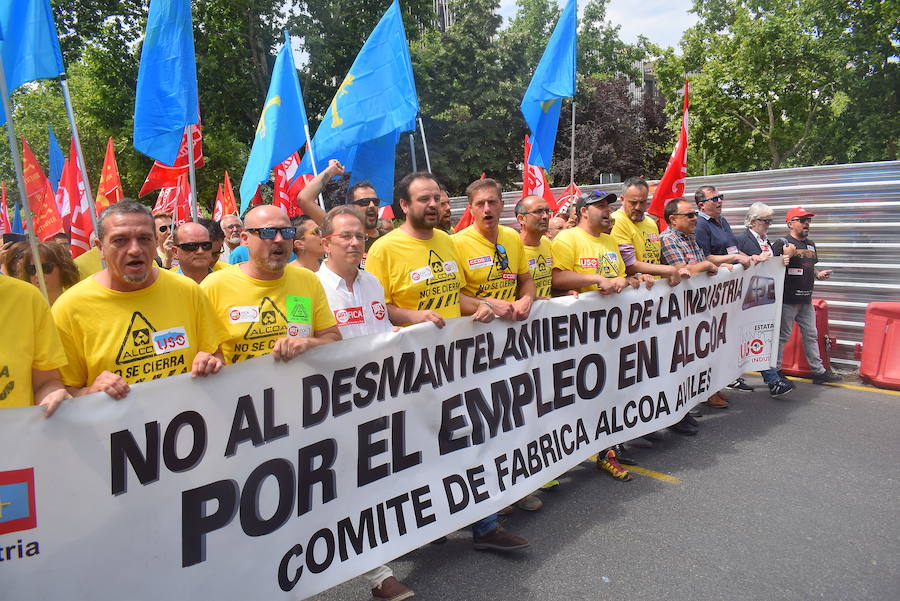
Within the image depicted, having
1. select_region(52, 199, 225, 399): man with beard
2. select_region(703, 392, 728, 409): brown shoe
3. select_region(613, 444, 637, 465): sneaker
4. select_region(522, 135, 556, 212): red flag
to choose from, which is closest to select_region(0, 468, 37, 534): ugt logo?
select_region(52, 199, 225, 399): man with beard

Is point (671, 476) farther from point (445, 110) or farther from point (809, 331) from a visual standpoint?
point (445, 110)

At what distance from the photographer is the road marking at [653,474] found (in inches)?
186

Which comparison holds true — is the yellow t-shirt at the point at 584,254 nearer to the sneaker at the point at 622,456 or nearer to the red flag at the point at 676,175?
the sneaker at the point at 622,456

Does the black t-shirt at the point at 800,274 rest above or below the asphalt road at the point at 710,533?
above

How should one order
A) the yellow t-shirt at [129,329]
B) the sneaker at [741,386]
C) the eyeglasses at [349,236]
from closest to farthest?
the yellow t-shirt at [129,329] → the eyeglasses at [349,236] → the sneaker at [741,386]

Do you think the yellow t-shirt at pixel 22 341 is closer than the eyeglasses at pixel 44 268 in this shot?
Yes

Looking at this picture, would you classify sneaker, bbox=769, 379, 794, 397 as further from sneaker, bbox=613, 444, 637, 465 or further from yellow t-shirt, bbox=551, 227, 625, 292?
yellow t-shirt, bbox=551, 227, 625, 292

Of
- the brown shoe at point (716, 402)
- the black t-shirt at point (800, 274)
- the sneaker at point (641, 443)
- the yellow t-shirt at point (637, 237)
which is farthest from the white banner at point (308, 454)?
the black t-shirt at point (800, 274)

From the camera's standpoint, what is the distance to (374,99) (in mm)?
7059

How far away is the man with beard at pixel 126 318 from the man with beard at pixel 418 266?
1346 millimetres

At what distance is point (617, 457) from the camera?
5.12m

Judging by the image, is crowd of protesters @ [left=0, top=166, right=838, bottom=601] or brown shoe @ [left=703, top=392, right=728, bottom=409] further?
brown shoe @ [left=703, top=392, right=728, bottom=409]

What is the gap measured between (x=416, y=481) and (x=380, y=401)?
487 mm

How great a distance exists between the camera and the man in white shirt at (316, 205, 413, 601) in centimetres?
363
